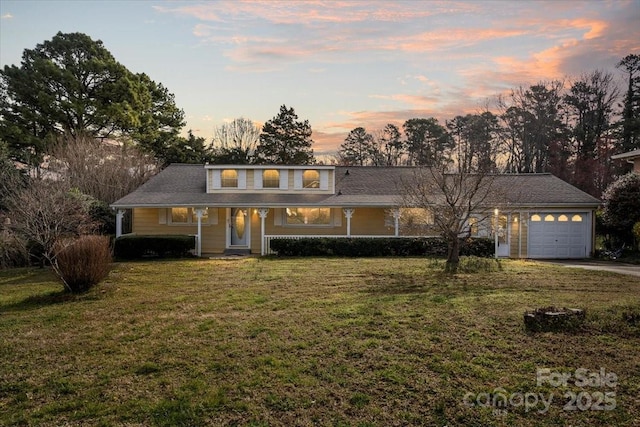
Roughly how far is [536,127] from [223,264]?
32397 mm

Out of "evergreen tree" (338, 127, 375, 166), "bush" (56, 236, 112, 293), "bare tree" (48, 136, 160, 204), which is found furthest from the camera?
"evergreen tree" (338, 127, 375, 166)

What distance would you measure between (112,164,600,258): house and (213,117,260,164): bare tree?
2073cm

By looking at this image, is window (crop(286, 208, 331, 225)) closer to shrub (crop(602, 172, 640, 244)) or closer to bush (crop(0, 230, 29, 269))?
bush (crop(0, 230, 29, 269))

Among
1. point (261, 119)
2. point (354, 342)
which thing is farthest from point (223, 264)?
point (261, 119)

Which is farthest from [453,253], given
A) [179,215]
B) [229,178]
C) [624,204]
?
[179,215]

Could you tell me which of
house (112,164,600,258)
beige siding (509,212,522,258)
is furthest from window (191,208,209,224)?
beige siding (509,212,522,258)

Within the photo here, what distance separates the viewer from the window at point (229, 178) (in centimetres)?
2098

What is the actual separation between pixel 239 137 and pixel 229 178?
A: 77.7 feet

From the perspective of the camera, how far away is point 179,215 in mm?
20172

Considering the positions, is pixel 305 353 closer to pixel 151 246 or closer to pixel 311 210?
pixel 151 246

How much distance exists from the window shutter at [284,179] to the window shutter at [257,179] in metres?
1.12

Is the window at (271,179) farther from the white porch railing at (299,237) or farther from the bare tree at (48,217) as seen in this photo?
Result: the bare tree at (48,217)

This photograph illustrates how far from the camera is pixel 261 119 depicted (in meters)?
42.2

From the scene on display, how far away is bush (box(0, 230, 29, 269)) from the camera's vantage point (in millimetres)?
15477
